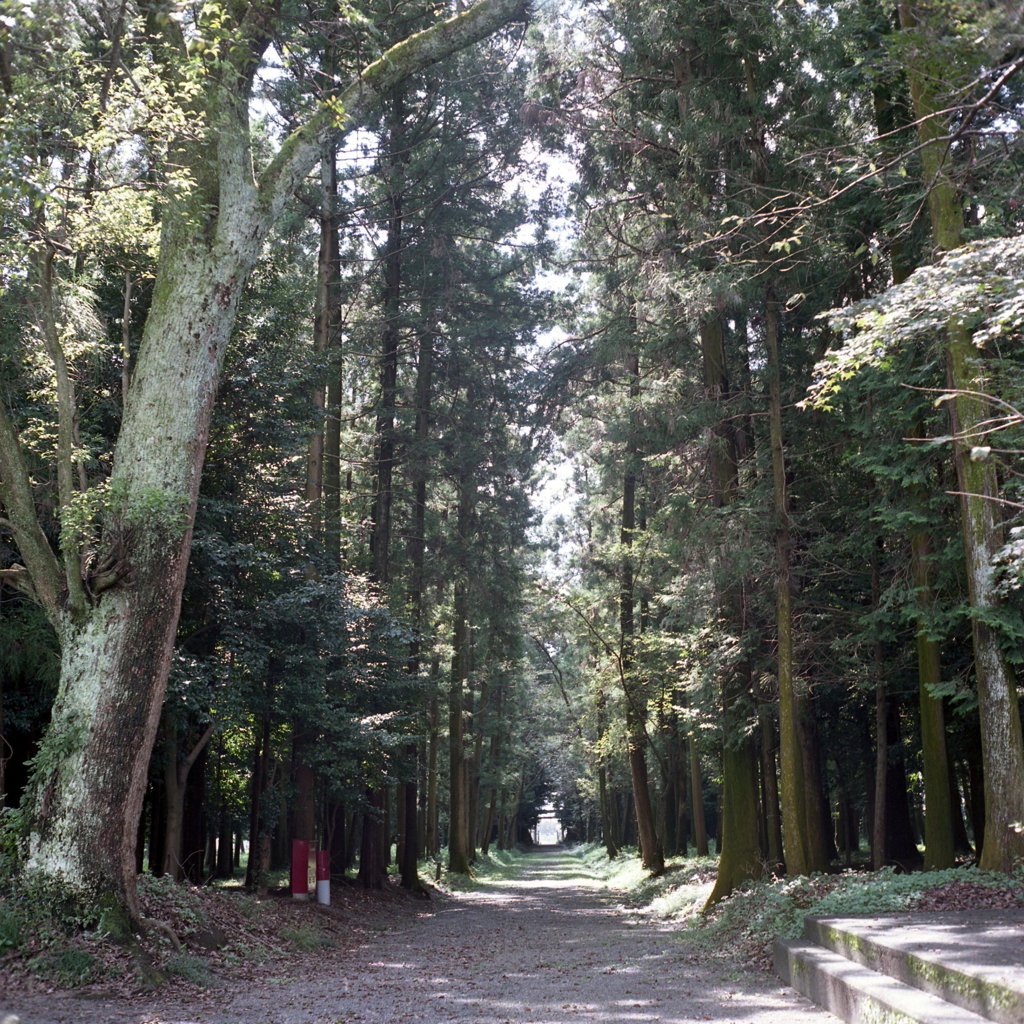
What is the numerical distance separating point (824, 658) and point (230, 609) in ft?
31.0

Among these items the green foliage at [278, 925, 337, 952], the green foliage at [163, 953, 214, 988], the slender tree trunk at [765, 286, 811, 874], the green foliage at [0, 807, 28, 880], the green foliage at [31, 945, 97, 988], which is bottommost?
the green foliage at [278, 925, 337, 952]

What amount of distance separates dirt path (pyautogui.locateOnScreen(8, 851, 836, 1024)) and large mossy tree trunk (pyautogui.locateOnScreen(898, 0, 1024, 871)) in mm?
2960

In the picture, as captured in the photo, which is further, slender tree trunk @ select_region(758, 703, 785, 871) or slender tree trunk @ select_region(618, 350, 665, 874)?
slender tree trunk @ select_region(618, 350, 665, 874)

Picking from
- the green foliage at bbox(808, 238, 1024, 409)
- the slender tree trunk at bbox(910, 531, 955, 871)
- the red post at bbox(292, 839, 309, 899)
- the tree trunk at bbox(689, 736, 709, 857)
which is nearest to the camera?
the green foliage at bbox(808, 238, 1024, 409)

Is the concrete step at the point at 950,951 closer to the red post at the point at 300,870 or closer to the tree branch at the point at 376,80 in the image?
the tree branch at the point at 376,80

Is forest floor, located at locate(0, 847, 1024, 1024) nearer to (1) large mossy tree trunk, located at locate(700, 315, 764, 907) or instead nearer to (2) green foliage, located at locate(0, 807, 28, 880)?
(2) green foliage, located at locate(0, 807, 28, 880)

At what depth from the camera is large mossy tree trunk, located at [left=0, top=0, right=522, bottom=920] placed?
7.82 metres

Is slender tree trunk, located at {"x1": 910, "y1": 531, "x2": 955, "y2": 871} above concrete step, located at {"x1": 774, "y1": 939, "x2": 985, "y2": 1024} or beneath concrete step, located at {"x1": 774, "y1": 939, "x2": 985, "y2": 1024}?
above

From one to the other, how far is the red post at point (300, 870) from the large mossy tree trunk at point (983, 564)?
35.4 feet

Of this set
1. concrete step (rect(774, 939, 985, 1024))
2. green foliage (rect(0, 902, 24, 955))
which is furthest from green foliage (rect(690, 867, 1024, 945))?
green foliage (rect(0, 902, 24, 955))

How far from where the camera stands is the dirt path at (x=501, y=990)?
21.5ft

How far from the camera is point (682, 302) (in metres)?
13.2

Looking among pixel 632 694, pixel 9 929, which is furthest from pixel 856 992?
pixel 632 694

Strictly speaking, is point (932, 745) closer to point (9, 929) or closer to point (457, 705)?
point (9, 929)
